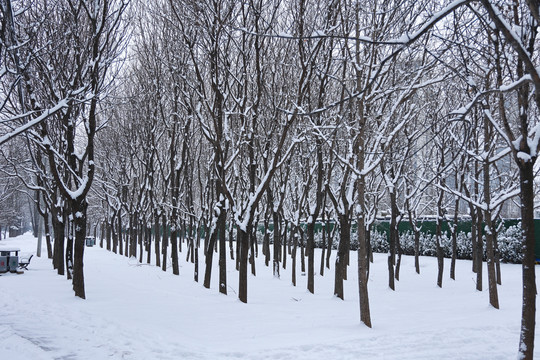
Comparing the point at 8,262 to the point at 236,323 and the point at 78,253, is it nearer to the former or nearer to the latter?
the point at 78,253

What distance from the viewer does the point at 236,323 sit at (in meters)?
8.95

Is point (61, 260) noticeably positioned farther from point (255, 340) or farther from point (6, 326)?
point (255, 340)

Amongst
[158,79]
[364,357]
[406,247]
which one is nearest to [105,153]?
[158,79]

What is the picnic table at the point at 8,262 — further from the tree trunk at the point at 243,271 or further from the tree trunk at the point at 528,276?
the tree trunk at the point at 528,276

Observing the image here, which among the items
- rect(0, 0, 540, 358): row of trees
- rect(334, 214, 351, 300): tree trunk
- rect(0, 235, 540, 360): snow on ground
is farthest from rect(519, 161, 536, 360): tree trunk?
rect(334, 214, 351, 300): tree trunk

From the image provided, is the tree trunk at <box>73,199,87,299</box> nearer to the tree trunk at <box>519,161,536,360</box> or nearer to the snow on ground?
the snow on ground

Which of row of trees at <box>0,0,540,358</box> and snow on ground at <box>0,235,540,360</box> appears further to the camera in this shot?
row of trees at <box>0,0,540,358</box>

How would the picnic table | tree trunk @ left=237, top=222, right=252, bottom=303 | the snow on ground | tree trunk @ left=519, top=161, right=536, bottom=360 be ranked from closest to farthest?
tree trunk @ left=519, top=161, right=536, bottom=360 < the snow on ground < tree trunk @ left=237, top=222, right=252, bottom=303 < the picnic table

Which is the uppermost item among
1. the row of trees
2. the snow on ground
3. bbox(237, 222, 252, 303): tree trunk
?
the row of trees

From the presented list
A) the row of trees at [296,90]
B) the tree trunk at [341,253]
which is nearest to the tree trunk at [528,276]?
the row of trees at [296,90]

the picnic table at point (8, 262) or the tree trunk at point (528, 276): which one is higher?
the tree trunk at point (528, 276)

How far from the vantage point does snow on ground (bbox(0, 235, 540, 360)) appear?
6742 millimetres

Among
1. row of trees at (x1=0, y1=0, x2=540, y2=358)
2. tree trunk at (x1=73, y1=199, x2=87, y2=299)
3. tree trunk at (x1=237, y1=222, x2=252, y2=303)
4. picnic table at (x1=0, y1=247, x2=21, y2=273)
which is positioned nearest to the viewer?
row of trees at (x1=0, y1=0, x2=540, y2=358)

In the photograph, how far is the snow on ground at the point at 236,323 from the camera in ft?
22.1
